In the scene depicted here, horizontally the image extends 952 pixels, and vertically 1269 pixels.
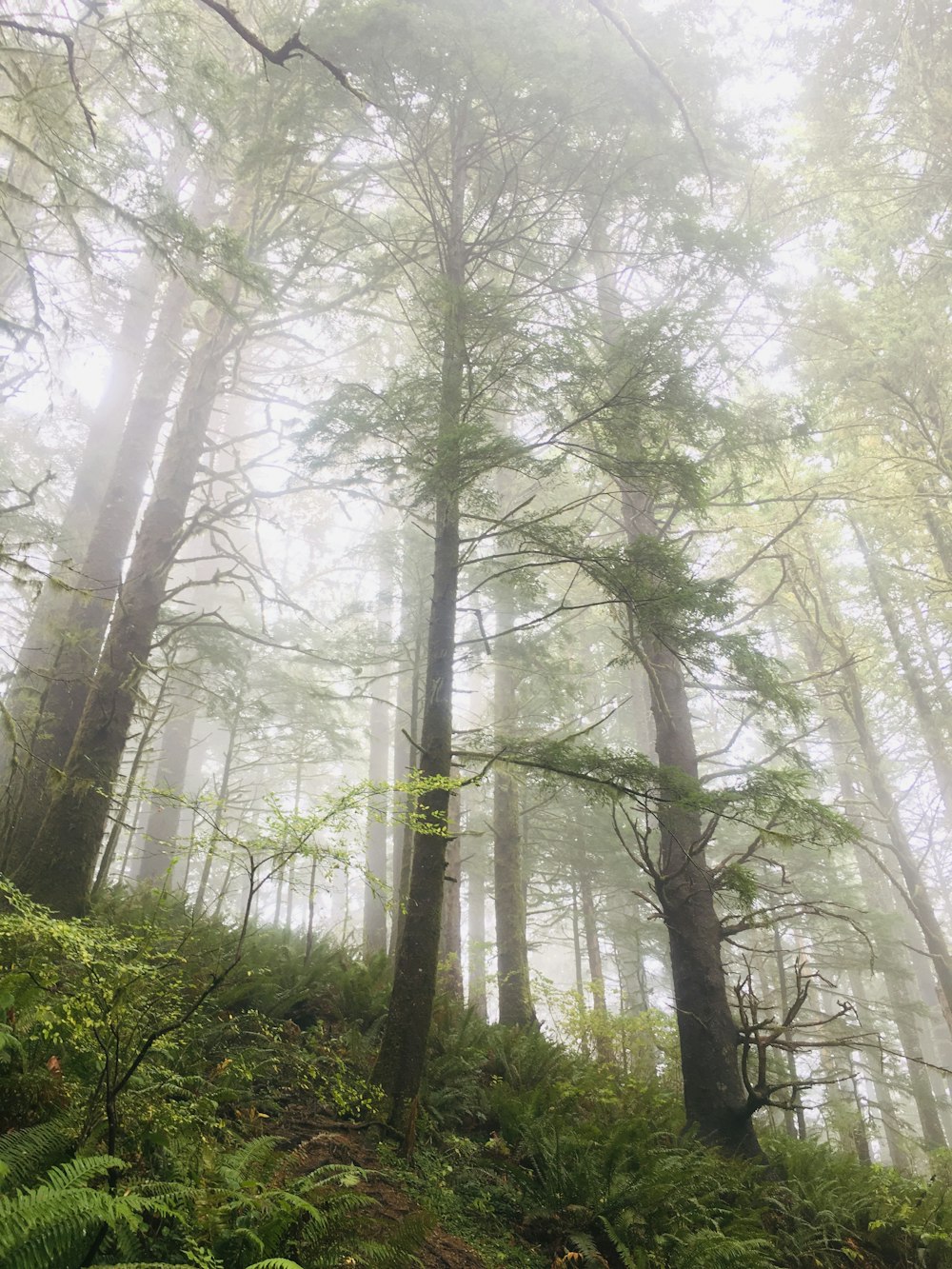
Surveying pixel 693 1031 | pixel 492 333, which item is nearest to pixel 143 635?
pixel 492 333

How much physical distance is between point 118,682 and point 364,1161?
17.3 feet

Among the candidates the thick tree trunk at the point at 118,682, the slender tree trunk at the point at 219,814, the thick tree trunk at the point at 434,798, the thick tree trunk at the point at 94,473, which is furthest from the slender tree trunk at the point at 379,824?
the thick tree trunk at the point at 94,473

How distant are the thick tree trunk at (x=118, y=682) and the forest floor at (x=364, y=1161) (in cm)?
288

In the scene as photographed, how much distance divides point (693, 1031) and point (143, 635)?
735 cm

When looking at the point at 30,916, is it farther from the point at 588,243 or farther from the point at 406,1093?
the point at 588,243

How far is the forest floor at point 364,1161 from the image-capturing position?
12.4 ft

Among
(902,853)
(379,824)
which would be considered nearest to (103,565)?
(379,824)

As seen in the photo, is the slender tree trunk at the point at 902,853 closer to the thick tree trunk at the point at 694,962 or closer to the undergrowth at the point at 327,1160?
the thick tree trunk at the point at 694,962

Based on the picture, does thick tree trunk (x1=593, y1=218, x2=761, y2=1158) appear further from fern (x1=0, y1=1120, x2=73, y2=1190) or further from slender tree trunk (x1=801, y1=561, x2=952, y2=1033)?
fern (x1=0, y1=1120, x2=73, y2=1190)

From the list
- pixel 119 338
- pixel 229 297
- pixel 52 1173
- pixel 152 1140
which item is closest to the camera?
pixel 52 1173

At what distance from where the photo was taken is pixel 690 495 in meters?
7.00

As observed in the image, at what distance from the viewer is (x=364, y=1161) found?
14.9ft

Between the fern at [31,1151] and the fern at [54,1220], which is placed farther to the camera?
the fern at [31,1151]

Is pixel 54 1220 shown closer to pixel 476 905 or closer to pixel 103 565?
pixel 103 565
